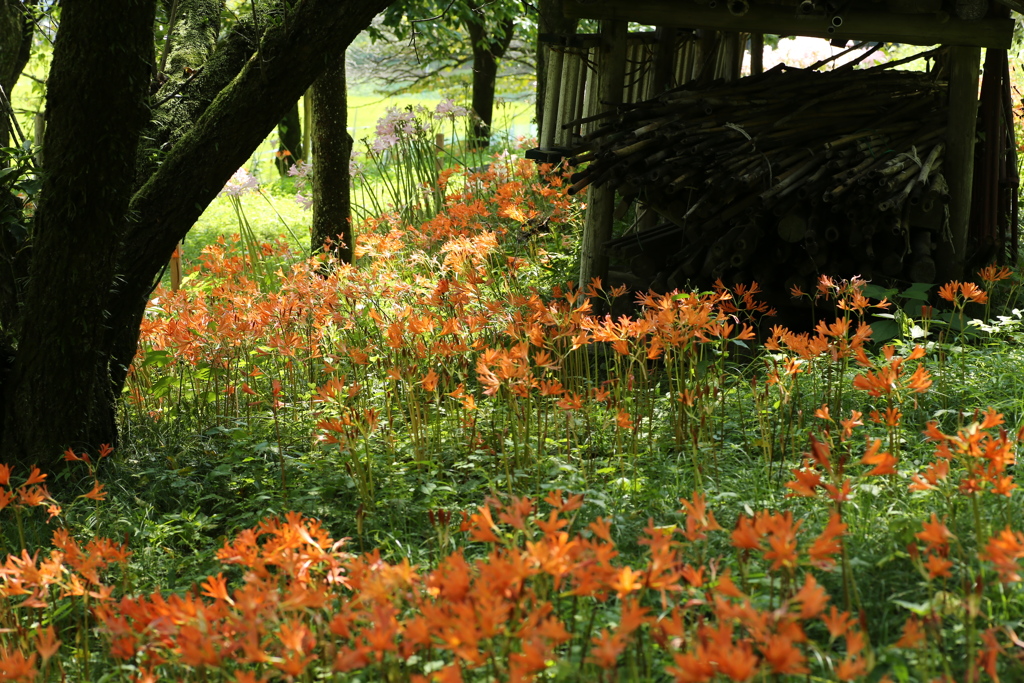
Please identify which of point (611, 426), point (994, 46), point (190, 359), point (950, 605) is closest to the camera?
point (950, 605)

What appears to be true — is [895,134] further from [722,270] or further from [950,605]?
[950,605]

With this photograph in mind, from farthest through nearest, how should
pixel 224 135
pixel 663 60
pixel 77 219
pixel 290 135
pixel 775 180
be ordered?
pixel 290 135
pixel 663 60
pixel 775 180
pixel 224 135
pixel 77 219

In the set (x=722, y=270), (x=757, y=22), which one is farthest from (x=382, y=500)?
(x=757, y=22)

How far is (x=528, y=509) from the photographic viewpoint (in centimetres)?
177

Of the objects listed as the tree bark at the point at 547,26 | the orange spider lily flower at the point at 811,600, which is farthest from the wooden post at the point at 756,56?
the orange spider lily flower at the point at 811,600

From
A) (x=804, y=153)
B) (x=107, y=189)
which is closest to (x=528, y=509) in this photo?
(x=107, y=189)

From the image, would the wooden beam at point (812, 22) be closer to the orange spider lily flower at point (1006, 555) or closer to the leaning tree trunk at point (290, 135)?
the orange spider lily flower at point (1006, 555)

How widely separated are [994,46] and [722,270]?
6.62 feet

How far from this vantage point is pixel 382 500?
3025mm

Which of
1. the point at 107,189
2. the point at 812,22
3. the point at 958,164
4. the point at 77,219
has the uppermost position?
the point at 812,22

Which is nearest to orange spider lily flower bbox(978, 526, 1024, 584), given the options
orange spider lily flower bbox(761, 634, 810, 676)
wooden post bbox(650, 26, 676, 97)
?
orange spider lily flower bbox(761, 634, 810, 676)

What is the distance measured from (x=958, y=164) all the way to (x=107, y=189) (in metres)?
4.70

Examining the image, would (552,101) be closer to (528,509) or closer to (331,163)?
(331,163)

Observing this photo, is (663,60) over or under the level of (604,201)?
over
